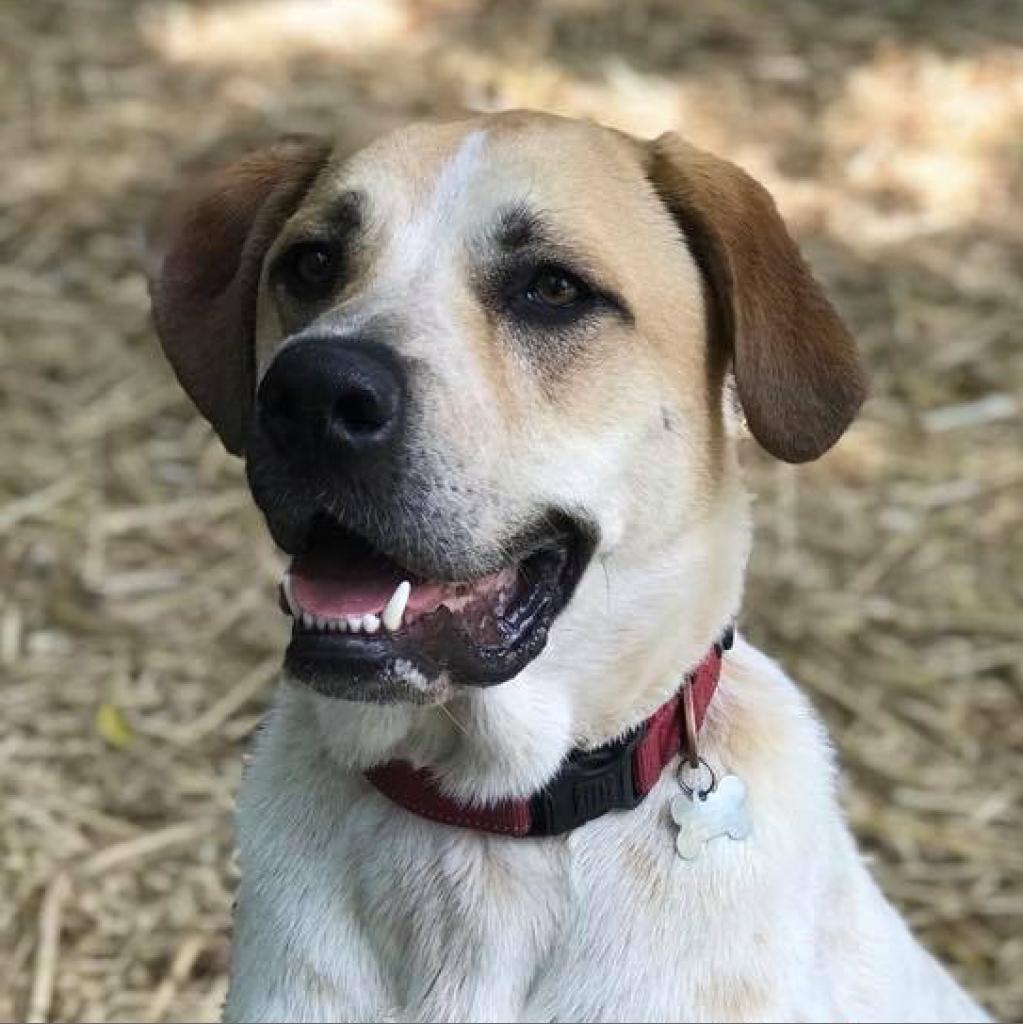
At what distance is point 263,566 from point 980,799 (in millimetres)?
2085

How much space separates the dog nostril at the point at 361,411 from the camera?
2492 mm

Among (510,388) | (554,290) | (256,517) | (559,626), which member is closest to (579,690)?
(559,626)

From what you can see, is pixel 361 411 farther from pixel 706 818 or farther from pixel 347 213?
pixel 706 818

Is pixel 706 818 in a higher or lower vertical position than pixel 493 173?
lower

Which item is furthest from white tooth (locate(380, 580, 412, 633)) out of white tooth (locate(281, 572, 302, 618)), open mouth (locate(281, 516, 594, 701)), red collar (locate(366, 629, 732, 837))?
red collar (locate(366, 629, 732, 837))

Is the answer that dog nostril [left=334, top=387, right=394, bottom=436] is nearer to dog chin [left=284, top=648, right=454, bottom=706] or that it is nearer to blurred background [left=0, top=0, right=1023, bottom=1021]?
dog chin [left=284, top=648, right=454, bottom=706]

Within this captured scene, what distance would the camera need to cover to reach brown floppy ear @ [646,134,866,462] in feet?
9.45

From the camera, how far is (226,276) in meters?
3.24

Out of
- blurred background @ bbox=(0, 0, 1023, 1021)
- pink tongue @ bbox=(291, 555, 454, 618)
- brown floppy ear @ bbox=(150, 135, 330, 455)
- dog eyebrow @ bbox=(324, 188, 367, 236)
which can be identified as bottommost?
blurred background @ bbox=(0, 0, 1023, 1021)

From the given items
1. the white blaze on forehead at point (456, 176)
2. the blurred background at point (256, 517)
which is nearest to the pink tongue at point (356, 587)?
the white blaze on forehead at point (456, 176)

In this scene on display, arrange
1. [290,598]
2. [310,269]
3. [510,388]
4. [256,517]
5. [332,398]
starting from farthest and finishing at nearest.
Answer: [256,517]
[310,269]
[510,388]
[290,598]
[332,398]

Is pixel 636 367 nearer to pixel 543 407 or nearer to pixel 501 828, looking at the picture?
pixel 543 407

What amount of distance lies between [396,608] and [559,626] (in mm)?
352

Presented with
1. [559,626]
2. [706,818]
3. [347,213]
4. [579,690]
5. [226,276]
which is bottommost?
[706,818]
